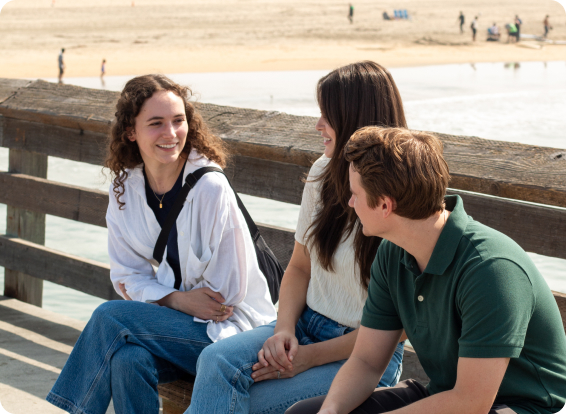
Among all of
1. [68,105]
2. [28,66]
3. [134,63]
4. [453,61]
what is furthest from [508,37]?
[68,105]

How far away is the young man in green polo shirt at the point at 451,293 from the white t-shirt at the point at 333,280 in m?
0.34

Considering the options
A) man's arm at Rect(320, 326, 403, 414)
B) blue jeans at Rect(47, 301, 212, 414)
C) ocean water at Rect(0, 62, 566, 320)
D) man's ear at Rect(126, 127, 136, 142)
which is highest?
Result: man's ear at Rect(126, 127, 136, 142)

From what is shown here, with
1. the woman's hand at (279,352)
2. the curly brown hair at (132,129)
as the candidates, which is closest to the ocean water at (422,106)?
the curly brown hair at (132,129)

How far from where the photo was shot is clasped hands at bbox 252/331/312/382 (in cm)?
197

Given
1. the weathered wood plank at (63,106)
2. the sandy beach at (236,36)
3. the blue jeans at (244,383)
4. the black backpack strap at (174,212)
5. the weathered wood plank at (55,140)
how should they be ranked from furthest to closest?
the sandy beach at (236,36), the weathered wood plank at (55,140), the weathered wood plank at (63,106), the black backpack strap at (174,212), the blue jeans at (244,383)

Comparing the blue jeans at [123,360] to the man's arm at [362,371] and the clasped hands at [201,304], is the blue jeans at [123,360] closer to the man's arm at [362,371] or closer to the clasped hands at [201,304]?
the clasped hands at [201,304]

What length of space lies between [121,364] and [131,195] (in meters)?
0.70

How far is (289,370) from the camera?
199 centimetres

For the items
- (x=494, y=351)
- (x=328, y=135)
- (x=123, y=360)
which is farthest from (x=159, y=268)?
(x=494, y=351)

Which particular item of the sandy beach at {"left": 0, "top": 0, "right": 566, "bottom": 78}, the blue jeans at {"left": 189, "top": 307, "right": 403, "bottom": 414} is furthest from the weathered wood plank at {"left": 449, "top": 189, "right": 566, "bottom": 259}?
the sandy beach at {"left": 0, "top": 0, "right": 566, "bottom": 78}

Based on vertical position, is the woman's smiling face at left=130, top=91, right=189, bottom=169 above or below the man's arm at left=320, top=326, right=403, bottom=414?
above

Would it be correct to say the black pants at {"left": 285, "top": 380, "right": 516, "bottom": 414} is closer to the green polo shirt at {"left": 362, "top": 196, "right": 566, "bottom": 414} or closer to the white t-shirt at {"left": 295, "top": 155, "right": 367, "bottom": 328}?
the green polo shirt at {"left": 362, "top": 196, "right": 566, "bottom": 414}

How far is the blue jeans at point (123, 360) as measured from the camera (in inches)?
82.4

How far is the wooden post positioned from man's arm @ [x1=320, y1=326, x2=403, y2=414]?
8.81ft
